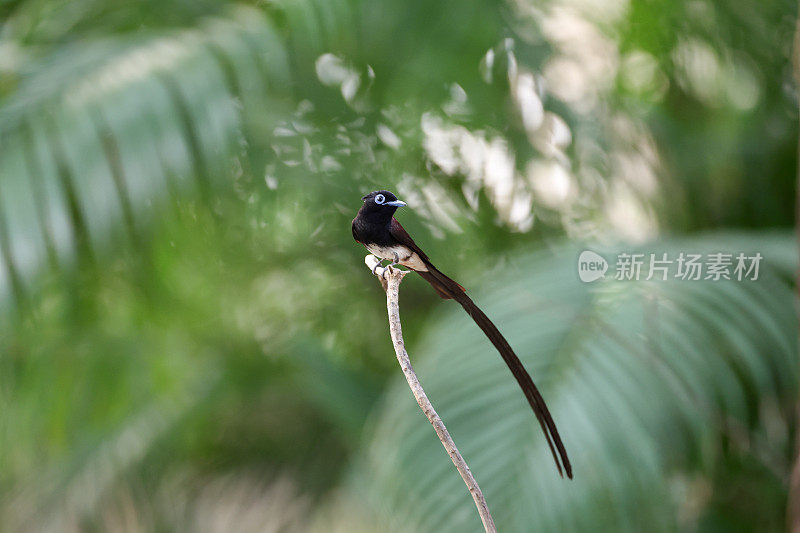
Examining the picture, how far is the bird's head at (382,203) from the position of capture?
15 centimetres

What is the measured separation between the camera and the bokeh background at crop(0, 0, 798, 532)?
398mm

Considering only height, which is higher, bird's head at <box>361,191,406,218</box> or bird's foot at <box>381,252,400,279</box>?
bird's head at <box>361,191,406,218</box>

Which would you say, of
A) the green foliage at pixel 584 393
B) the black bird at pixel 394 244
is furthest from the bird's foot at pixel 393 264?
the green foliage at pixel 584 393

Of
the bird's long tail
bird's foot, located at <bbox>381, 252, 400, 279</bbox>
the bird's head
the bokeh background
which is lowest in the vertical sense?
the bokeh background

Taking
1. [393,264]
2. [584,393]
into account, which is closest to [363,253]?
[584,393]

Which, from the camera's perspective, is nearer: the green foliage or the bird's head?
the bird's head

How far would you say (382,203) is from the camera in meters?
0.15

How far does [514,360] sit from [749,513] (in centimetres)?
94

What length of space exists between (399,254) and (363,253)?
37cm

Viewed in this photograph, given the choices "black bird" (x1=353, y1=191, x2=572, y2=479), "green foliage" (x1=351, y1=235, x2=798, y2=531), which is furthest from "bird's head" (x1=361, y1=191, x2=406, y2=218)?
"green foliage" (x1=351, y1=235, x2=798, y2=531)

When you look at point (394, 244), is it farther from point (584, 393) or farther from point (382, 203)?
point (584, 393)

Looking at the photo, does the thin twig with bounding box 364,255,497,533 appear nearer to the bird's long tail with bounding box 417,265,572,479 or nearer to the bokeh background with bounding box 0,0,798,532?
the bird's long tail with bounding box 417,265,572,479

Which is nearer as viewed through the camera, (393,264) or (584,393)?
(393,264)

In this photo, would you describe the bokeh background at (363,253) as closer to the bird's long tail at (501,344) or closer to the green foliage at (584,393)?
the green foliage at (584,393)
